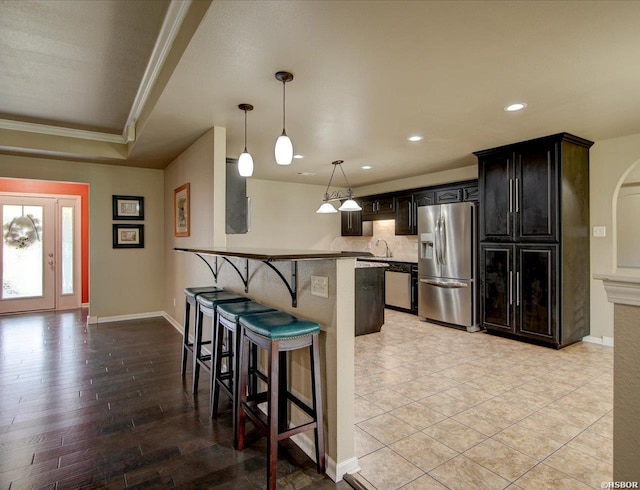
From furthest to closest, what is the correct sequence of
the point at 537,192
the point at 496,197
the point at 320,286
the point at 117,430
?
the point at 496,197 → the point at 537,192 → the point at 117,430 → the point at 320,286

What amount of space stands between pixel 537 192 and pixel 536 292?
3.86 ft

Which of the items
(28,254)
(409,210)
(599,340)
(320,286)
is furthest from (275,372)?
(28,254)

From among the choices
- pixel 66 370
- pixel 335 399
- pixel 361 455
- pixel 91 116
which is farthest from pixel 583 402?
pixel 91 116

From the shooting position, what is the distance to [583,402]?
2738 mm

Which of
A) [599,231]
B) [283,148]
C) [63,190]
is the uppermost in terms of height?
[63,190]

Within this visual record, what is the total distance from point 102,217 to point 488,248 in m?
5.67

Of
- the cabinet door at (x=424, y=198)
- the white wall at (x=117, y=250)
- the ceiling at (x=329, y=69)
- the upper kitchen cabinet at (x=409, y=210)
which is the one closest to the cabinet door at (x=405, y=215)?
the upper kitchen cabinet at (x=409, y=210)

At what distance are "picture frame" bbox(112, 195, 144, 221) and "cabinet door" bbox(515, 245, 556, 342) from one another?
18.3ft

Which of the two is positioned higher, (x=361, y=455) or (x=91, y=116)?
(x=91, y=116)

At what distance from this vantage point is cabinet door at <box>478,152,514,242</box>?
441cm

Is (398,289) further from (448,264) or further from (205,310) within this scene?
(205,310)

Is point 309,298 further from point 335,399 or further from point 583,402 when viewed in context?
point 583,402

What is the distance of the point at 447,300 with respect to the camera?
5.16 m

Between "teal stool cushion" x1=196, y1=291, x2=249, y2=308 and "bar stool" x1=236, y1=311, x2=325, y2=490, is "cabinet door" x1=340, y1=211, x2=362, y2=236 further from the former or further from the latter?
"bar stool" x1=236, y1=311, x2=325, y2=490
